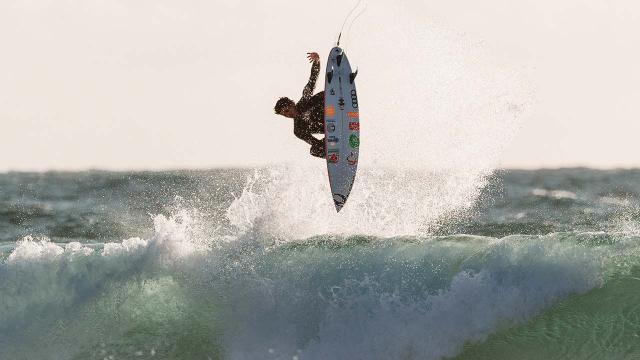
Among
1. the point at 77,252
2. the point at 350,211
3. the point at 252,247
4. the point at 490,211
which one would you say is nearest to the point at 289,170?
the point at 350,211

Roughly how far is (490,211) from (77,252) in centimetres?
1248

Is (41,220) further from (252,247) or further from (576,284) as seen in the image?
(576,284)

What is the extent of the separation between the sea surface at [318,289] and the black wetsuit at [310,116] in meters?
0.81

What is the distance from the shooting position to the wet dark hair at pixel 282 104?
45.0 feet

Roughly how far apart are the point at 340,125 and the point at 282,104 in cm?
82

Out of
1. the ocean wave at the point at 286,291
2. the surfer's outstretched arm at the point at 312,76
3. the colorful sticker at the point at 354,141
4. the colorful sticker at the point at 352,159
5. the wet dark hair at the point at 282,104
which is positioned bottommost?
the ocean wave at the point at 286,291

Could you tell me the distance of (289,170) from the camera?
1499 cm

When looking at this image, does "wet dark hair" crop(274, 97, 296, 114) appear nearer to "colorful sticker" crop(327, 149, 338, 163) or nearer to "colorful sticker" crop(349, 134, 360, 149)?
"colorful sticker" crop(327, 149, 338, 163)

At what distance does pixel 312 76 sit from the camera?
1357 cm

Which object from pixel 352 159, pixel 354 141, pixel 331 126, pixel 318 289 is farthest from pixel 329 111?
pixel 318 289

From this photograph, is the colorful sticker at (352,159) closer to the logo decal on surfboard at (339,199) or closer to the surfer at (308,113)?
the surfer at (308,113)

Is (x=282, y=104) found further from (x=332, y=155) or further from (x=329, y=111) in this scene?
(x=332, y=155)

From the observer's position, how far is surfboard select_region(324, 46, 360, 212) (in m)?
13.8

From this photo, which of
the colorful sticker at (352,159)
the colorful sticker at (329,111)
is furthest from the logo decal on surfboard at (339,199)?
the colorful sticker at (329,111)
